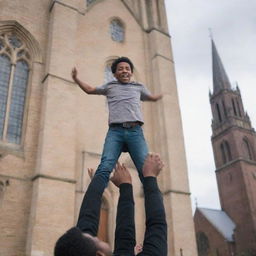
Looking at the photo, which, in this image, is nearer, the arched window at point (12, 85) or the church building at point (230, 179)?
the arched window at point (12, 85)

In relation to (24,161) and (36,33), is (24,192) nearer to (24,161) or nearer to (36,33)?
(24,161)

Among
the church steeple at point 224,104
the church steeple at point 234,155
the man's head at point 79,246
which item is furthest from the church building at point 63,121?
the church steeple at point 224,104

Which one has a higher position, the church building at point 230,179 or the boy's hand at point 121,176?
the church building at point 230,179

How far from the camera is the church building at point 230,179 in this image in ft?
117

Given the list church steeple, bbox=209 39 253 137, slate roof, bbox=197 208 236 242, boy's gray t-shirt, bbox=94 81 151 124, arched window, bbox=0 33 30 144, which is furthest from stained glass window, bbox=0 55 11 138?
church steeple, bbox=209 39 253 137

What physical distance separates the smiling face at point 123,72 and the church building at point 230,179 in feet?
114

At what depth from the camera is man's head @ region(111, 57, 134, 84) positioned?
3.09 meters

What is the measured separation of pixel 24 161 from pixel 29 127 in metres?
1.41

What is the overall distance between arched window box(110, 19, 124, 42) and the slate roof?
91.7ft

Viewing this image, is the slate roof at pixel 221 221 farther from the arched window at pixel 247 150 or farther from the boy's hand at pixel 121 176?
the boy's hand at pixel 121 176

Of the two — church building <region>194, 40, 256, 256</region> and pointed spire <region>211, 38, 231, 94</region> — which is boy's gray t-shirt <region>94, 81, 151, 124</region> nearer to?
church building <region>194, 40, 256, 256</region>

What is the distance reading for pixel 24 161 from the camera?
36.9ft

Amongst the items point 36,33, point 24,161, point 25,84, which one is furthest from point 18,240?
point 36,33

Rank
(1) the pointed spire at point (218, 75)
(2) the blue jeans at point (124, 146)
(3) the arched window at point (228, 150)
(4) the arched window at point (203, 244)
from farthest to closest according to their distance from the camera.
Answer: (1) the pointed spire at point (218, 75), (3) the arched window at point (228, 150), (4) the arched window at point (203, 244), (2) the blue jeans at point (124, 146)
